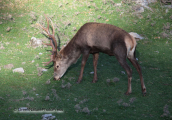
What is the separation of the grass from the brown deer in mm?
515

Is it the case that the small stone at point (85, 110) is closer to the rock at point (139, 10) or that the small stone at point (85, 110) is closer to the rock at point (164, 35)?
the rock at point (164, 35)

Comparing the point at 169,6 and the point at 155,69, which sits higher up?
the point at 169,6

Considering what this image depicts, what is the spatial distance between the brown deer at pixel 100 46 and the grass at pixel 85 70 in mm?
515

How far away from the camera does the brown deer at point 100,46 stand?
6617 mm

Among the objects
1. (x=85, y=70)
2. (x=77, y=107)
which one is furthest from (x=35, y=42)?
(x=77, y=107)

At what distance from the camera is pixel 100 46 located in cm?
702

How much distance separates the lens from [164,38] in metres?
11.2

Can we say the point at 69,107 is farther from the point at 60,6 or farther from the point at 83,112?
the point at 60,6

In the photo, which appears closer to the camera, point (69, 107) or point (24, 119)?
point (24, 119)

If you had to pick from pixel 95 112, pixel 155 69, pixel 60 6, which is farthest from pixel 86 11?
pixel 95 112

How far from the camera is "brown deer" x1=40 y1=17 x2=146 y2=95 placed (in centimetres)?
662

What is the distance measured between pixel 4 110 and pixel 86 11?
26.9 ft

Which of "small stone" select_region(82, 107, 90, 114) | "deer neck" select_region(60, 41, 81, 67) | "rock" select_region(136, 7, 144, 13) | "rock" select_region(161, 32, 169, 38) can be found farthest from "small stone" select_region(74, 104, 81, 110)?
"rock" select_region(136, 7, 144, 13)

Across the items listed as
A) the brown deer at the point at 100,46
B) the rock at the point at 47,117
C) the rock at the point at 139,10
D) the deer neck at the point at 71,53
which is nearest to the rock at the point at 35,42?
the brown deer at the point at 100,46
